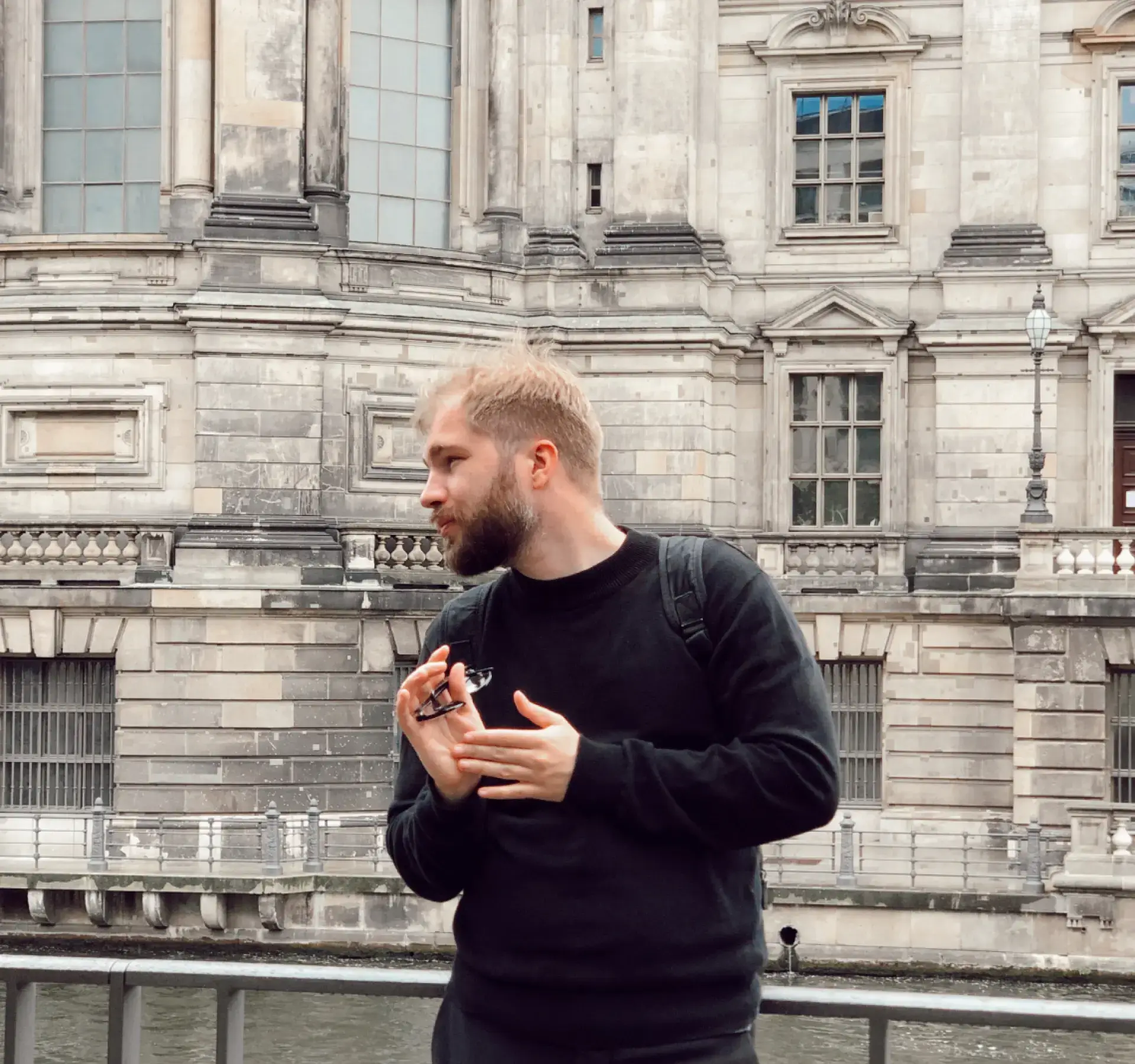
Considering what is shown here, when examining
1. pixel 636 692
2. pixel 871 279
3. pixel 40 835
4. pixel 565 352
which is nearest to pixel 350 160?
pixel 565 352

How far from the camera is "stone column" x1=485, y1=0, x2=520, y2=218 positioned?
3098 cm

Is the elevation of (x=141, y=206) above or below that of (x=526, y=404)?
above

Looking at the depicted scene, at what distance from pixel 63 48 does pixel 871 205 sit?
1179cm

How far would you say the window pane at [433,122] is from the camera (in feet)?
102

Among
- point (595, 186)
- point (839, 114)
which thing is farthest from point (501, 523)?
point (839, 114)

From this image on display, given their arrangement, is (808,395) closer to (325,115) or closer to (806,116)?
(806,116)

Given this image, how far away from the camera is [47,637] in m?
27.7

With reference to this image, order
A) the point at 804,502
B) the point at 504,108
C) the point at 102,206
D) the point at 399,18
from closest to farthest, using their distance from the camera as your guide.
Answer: the point at 102,206, the point at 399,18, the point at 504,108, the point at 804,502

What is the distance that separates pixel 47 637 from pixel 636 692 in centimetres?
2447

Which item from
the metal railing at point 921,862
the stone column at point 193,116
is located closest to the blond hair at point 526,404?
the metal railing at point 921,862

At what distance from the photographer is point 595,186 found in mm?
31656

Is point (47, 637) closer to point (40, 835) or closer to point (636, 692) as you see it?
point (40, 835)

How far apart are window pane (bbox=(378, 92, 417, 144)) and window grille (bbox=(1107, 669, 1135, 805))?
12.4m

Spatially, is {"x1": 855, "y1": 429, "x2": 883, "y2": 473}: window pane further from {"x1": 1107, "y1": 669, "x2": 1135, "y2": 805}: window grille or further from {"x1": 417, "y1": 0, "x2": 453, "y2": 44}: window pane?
{"x1": 417, "y1": 0, "x2": 453, "y2": 44}: window pane
